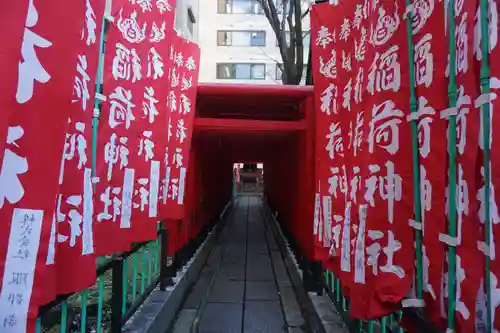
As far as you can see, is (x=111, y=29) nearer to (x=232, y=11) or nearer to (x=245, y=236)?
(x=245, y=236)

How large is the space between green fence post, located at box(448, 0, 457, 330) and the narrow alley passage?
10.4 feet

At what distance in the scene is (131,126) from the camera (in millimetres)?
3494

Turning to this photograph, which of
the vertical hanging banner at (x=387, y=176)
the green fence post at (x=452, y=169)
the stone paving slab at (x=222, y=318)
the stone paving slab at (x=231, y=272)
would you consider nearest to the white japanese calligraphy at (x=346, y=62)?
the vertical hanging banner at (x=387, y=176)

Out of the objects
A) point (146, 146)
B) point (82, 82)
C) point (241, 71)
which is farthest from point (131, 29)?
point (241, 71)

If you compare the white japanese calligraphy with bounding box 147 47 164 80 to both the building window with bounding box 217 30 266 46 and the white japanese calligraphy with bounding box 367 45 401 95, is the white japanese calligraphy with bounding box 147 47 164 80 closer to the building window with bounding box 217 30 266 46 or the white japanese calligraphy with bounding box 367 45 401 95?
the white japanese calligraphy with bounding box 367 45 401 95

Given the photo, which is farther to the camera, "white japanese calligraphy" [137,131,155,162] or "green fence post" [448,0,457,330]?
"white japanese calligraphy" [137,131,155,162]

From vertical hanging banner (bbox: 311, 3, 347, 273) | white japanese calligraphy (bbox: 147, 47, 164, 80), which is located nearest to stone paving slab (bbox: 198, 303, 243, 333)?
vertical hanging banner (bbox: 311, 3, 347, 273)

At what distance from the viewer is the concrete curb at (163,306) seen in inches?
163

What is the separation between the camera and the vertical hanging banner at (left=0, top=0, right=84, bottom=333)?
1621 millimetres

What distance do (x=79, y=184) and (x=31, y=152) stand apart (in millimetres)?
618

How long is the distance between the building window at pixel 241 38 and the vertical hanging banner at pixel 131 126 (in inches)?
934

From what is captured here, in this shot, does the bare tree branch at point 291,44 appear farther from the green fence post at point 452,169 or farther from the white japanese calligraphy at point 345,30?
the green fence post at point 452,169

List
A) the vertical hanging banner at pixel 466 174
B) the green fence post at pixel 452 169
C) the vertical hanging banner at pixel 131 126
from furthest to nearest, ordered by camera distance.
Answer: the vertical hanging banner at pixel 131 126 < the green fence post at pixel 452 169 < the vertical hanging banner at pixel 466 174

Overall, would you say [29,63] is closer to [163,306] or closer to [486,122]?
[486,122]
